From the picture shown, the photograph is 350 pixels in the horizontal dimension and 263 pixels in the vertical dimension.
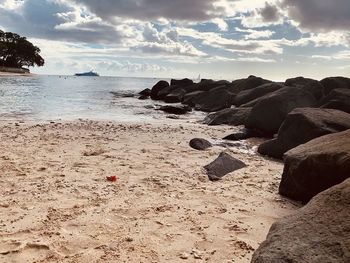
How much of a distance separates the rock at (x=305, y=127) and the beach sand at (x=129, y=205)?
2.03ft

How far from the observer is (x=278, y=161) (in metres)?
9.43

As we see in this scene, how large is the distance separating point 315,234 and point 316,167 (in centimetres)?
258

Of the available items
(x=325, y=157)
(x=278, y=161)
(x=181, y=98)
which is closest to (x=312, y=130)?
(x=278, y=161)

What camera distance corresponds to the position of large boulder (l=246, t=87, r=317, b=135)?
13.1m

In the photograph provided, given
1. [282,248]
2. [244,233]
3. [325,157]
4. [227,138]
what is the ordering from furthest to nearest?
[227,138]
[325,157]
[244,233]
[282,248]

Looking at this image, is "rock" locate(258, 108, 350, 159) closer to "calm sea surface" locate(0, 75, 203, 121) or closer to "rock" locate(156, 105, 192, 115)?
"calm sea surface" locate(0, 75, 203, 121)

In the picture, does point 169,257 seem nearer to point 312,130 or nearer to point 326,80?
point 312,130

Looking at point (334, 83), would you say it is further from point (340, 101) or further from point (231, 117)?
point (340, 101)

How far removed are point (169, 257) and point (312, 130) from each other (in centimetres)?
602

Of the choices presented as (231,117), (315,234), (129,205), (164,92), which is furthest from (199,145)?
(164,92)

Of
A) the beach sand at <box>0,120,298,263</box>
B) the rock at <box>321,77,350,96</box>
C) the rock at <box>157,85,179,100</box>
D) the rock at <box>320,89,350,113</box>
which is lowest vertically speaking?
the beach sand at <box>0,120,298,263</box>

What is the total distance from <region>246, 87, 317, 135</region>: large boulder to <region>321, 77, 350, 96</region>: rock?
32.7 feet

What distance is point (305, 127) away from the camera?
29.8 ft

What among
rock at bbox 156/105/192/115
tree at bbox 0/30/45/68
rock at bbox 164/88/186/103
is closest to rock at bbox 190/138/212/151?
rock at bbox 156/105/192/115
